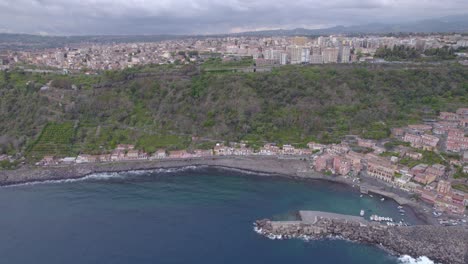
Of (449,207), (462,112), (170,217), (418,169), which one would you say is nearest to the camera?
(449,207)

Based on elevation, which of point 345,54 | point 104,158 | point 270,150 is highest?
point 345,54

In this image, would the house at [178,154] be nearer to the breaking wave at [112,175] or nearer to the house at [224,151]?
the breaking wave at [112,175]

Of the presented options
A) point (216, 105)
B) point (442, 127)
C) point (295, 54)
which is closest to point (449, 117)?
point (442, 127)

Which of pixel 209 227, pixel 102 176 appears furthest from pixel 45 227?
pixel 209 227

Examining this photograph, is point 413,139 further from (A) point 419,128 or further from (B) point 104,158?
(B) point 104,158

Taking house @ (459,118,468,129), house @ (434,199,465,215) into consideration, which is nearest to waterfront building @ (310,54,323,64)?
house @ (459,118,468,129)

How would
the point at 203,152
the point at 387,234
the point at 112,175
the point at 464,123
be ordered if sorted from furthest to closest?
the point at 464,123 < the point at 203,152 < the point at 112,175 < the point at 387,234
